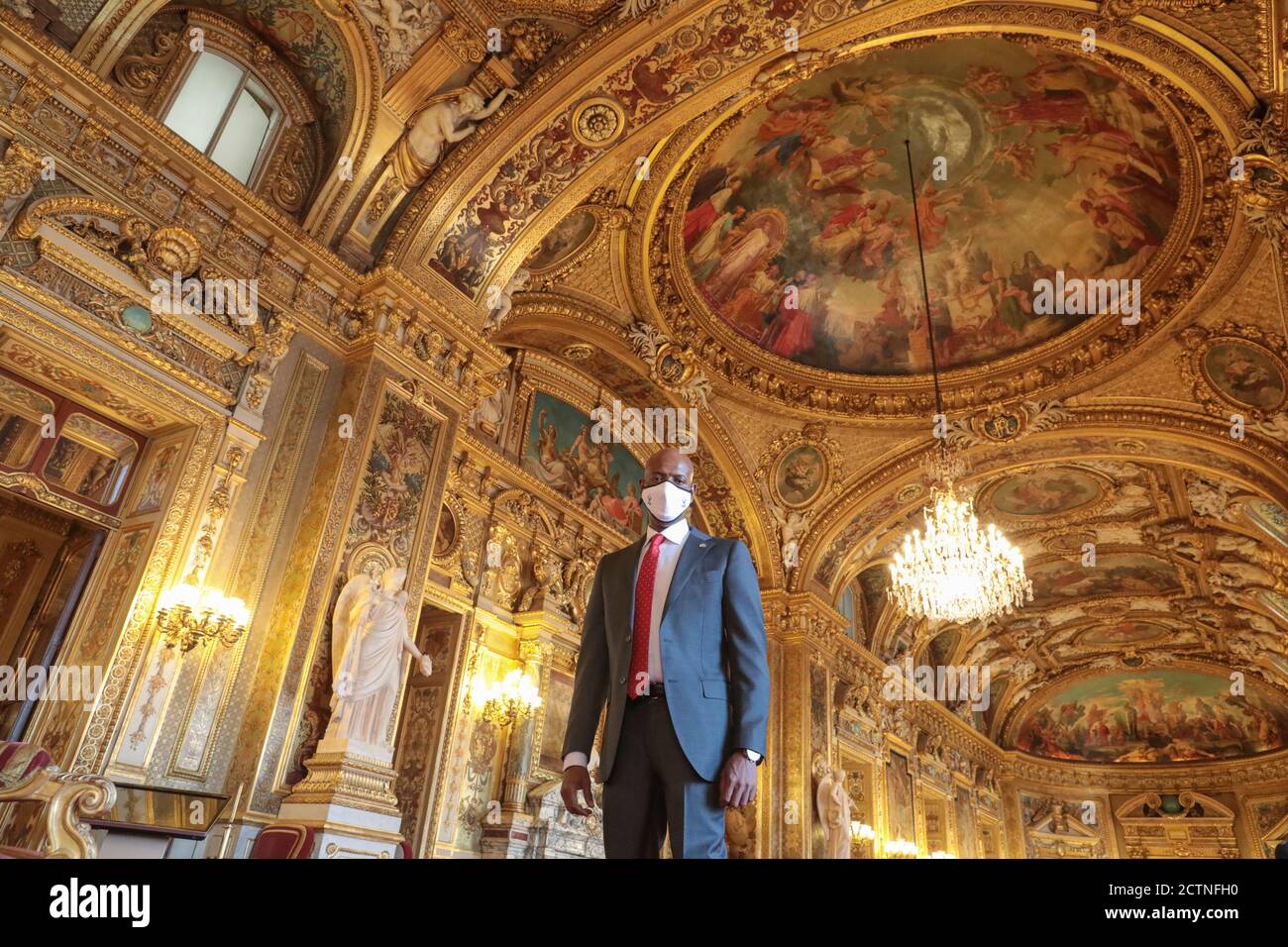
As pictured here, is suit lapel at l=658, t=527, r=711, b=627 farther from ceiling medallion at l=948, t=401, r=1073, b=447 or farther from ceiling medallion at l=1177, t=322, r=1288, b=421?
ceiling medallion at l=948, t=401, r=1073, b=447

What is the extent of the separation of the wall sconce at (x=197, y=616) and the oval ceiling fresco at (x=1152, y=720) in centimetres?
2617

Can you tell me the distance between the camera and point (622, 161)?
367 inches

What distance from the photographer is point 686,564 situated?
2.92 metres

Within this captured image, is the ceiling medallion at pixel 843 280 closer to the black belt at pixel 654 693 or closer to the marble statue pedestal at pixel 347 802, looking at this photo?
the marble statue pedestal at pixel 347 802

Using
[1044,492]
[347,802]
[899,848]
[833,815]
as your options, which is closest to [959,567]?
[833,815]

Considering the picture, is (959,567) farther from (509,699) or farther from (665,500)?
(665,500)

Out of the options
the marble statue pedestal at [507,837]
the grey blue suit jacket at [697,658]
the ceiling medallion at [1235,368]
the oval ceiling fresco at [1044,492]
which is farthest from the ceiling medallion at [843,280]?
the grey blue suit jacket at [697,658]

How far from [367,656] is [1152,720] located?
27.8 metres

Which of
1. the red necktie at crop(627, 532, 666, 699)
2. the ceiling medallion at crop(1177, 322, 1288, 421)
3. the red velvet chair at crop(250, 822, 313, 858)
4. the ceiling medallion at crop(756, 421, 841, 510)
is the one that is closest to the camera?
the red necktie at crop(627, 532, 666, 699)

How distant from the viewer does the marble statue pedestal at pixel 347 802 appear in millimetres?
5844

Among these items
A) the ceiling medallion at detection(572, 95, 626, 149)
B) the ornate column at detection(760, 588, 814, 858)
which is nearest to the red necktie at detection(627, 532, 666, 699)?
the ceiling medallion at detection(572, 95, 626, 149)

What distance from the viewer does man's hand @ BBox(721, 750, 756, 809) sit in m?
2.52

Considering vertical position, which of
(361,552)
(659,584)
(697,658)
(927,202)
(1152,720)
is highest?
(927,202)

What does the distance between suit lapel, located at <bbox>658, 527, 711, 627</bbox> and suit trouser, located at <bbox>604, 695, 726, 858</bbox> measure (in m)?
0.34
